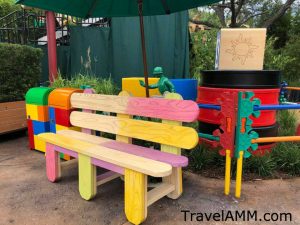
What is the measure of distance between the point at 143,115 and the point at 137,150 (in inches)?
14.2

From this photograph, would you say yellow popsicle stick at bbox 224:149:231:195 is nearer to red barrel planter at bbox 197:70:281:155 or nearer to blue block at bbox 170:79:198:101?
red barrel planter at bbox 197:70:281:155

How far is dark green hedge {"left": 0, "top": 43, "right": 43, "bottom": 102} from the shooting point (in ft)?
16.9

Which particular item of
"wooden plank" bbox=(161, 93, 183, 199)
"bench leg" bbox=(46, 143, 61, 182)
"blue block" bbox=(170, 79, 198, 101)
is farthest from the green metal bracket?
"blue block" bbox=(170, 79, 198, 101)

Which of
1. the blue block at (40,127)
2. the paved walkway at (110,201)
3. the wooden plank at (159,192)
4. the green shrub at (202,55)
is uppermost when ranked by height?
the green shrub at (202,55)

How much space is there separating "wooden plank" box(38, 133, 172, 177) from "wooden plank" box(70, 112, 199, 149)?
0.34 m

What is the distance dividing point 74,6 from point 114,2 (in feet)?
1.71

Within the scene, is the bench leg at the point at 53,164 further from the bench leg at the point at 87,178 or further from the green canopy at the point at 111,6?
the green canopy at the point at 111,6

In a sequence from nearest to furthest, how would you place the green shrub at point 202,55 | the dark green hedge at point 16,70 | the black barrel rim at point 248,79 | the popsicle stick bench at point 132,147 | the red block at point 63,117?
the popsicle stick bench at point 132,147
the black barrel rim at point 248,79
the red block at point 63,117
the dark green hedge at point 16,70
the green shrub at point 202,55

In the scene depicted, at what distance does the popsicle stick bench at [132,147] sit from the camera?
2.31 m

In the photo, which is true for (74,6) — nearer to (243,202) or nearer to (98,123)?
(98,123)

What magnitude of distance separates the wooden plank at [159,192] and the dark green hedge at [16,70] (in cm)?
378

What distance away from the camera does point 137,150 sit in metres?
2.79

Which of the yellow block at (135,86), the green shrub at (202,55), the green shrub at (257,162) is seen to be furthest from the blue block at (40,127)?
the green shrub at (202,55)

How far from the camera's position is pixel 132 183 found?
2309 millimetres
